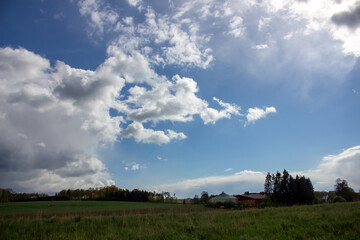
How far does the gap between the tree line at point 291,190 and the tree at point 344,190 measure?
1674 centimetres

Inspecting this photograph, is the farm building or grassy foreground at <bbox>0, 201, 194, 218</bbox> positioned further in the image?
Answer: the farm building

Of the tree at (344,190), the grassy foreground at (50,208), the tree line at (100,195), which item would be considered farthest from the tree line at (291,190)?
the tree line at (100,195)

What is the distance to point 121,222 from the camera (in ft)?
41.1

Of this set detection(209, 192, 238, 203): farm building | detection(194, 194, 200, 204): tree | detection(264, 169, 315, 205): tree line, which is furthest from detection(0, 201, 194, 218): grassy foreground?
detection(194, 194, 200, 204): tree

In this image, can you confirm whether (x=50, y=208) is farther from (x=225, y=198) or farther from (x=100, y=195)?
(x=100, y=195)

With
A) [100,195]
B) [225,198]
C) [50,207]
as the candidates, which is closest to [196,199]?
[225,198]

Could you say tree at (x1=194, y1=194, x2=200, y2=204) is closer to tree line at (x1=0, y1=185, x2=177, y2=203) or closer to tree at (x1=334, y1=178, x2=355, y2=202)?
tree line at (x1=0, y1=185, x2=177, y2=203)

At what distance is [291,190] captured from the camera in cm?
6519

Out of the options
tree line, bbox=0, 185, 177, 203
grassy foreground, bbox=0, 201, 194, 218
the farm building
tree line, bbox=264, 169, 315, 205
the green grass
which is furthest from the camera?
tree line, bbox=0, 185, 177, 203

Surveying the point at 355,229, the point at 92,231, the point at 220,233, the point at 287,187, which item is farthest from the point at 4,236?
the point at 287,187

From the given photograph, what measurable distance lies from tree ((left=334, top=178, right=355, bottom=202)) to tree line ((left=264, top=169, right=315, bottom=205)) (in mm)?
16742

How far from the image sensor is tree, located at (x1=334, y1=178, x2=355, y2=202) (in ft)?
235

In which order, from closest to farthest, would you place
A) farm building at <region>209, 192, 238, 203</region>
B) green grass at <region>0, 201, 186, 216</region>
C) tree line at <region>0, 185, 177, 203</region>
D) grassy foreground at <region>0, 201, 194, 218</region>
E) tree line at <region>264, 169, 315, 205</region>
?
grassy foreground at <region>0, 201, 194, 218</region> < green grass at <region>0, 201, 186, 216</region> < tree line at <region>264, 169, 315, 205</region> < farm building at <region>209, 192, 238, 203</region> < tree line at <region>0, 185, 177, 203</region>

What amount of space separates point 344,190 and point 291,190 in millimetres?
26990
